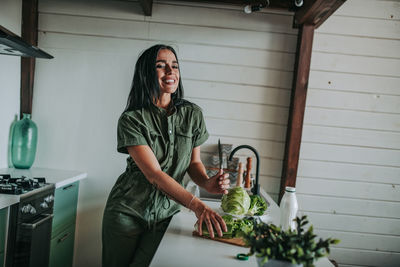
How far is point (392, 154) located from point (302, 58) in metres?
1.25

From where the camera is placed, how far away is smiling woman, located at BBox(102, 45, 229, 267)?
172 cm

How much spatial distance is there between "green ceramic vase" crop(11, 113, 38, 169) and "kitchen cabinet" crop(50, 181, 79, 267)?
17.9 inches

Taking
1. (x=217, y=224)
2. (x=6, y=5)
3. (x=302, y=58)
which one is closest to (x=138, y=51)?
(x=6, y=5)

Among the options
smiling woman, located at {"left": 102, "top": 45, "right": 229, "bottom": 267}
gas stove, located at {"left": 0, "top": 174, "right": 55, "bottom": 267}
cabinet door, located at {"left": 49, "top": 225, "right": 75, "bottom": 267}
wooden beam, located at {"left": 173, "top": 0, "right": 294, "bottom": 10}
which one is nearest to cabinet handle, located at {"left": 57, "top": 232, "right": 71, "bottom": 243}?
cabinet door, located at {"left": 49, "top": 225, "right": 75, "bottom": 267}

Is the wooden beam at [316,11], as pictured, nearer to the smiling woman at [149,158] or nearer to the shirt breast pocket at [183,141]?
the smiling woman at [149,158]

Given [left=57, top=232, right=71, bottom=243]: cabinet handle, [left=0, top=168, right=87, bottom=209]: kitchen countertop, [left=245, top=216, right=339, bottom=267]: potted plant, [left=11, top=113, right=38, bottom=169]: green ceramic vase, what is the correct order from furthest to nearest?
1. [left=11, top=113, right=38, bottom=169]: green ceramic vase
2. [left=57, top=232, right=71, bottom=243]: cabinet handle
3. [left=0, top=168, right=87, bottom=209]: kitchen countertop
4. [left=245, top=216, right=339, bottom=267]: potted plant

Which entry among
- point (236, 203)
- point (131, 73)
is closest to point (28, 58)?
point (131, 73)

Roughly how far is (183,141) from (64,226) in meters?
1.53

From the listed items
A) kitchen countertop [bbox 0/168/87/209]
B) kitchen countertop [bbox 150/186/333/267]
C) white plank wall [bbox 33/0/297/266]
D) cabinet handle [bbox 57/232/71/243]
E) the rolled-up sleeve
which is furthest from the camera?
white plank wall [bbox 33/0/297/266]

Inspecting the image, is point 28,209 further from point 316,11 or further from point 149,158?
point 316,11

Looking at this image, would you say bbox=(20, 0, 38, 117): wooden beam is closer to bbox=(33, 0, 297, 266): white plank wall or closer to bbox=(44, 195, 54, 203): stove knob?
bbox=(33, 0, 297, 266): white plank wall

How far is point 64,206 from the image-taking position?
263 centimetres

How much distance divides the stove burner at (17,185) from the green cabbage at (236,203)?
128cm

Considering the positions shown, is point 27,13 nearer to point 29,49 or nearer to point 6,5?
point 6,5
